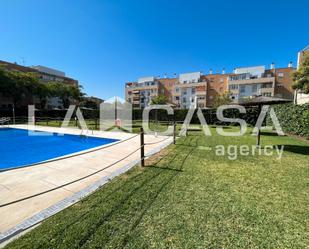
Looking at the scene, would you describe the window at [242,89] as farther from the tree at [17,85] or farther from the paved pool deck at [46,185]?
the tree at [17,85]

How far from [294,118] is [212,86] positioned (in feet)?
129

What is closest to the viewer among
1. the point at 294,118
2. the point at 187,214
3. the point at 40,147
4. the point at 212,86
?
the point at 187,214

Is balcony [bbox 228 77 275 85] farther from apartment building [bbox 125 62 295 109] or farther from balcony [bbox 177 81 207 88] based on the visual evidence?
balcony [bbox 177 81 207 88]

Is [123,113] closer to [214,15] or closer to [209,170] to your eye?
[214,15]

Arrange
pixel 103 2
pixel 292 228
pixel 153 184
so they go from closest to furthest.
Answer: pixel 292 228
pixel 153 184
pixel 103 2

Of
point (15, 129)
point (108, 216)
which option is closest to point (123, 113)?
point (15, 129)

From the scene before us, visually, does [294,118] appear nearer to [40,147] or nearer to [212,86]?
[40,147]

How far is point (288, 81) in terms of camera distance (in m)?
41.5

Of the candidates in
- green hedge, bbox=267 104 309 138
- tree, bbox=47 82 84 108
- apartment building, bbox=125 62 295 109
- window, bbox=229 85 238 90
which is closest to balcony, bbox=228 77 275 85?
apartment building, bbox=125 62 295 109

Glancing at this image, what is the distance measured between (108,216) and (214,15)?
15.7 m

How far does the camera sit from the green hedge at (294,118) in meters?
9.66

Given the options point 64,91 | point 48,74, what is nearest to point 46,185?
point 64,91

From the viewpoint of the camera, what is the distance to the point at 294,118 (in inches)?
444

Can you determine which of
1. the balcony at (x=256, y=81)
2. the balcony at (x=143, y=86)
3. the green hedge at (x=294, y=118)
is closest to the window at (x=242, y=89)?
the balcony at (x=256, y=81)
